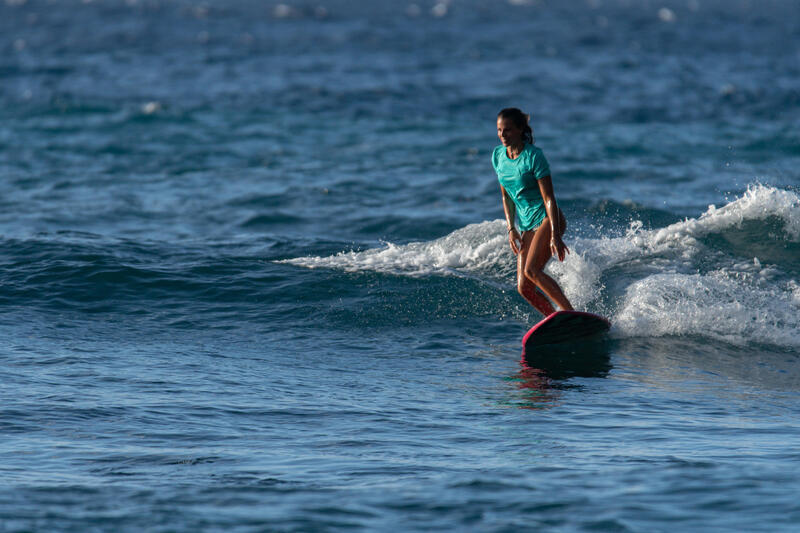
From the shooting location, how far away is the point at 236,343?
9.95 m

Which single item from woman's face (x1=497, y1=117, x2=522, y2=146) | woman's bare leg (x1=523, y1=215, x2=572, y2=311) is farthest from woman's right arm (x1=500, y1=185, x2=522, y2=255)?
woman's face (x1=497, y1=117, x2=522, y2=146)

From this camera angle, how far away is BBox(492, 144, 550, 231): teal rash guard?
8.87 meters

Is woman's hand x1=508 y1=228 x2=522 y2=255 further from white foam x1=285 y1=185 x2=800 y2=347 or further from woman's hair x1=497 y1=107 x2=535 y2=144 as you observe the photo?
white foam x1=285 y1=185 x2=800 y2=347

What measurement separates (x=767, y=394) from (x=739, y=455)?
2.07 m

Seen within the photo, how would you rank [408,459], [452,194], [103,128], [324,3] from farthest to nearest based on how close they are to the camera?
1. [324,3]
2. [103,128]
3. [452,194]
4. [408,459]

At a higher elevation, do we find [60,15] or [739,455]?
[60,15]

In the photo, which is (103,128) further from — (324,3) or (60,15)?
(324,3)

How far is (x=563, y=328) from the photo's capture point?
376 inches

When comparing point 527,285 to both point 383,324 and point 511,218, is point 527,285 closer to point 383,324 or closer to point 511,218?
point 511,218

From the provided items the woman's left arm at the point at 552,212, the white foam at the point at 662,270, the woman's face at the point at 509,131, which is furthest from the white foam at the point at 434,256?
the woman's face at the point at 509,131

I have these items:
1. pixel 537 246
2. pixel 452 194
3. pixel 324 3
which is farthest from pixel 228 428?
pixel 324 3

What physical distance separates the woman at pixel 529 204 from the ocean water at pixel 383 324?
81 centimetres

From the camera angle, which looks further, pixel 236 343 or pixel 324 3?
pixel 324 3

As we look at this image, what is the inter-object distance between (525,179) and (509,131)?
53cm
